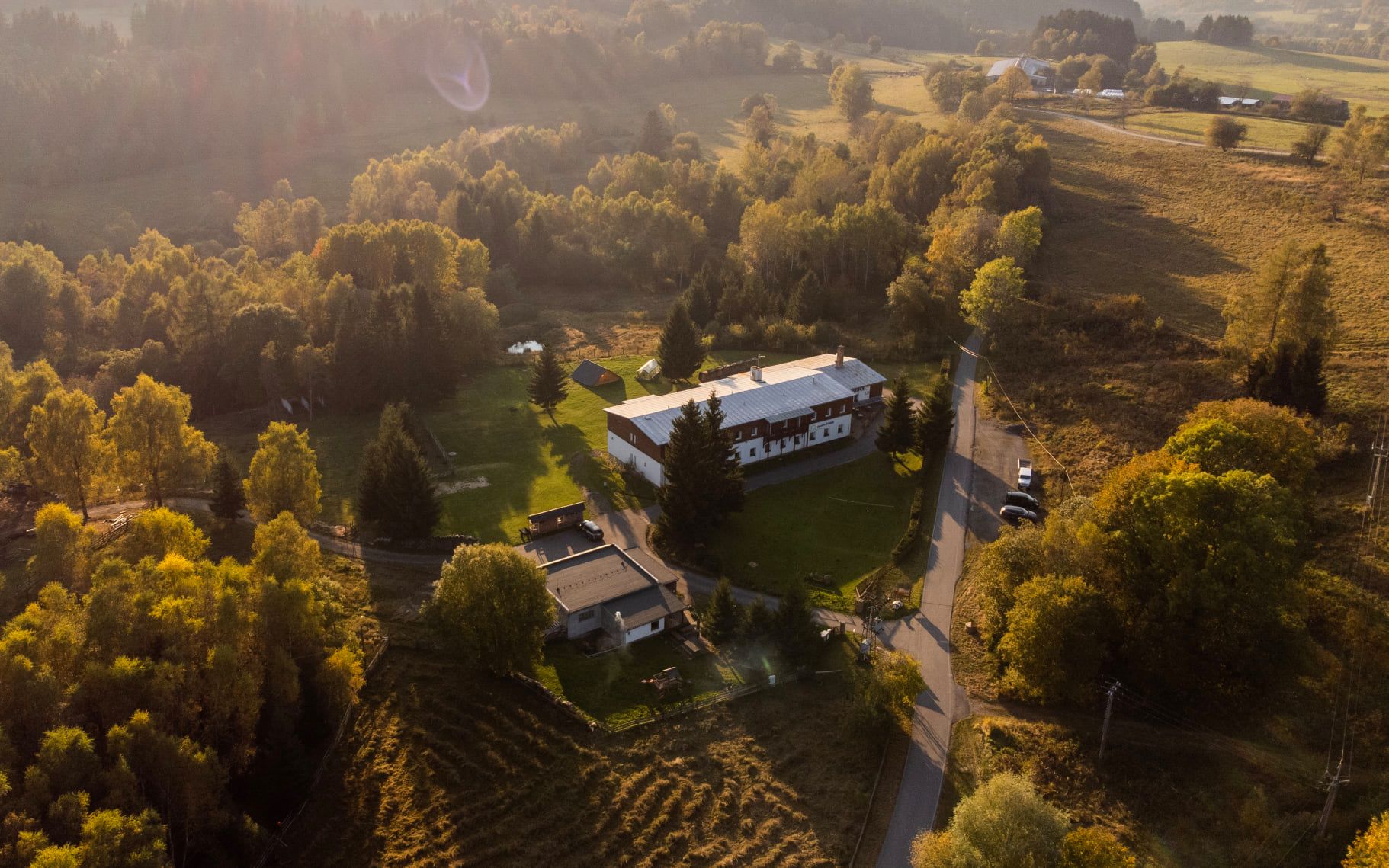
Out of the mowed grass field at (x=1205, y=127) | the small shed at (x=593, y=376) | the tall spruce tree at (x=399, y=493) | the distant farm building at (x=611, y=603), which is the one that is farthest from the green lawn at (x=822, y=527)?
the mowed grass field at (x=1205, y=127)

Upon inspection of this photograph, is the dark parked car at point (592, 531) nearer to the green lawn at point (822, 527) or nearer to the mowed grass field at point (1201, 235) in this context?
the green lawn at point (822, 527)

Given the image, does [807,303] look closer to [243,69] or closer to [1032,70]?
[1032,70]

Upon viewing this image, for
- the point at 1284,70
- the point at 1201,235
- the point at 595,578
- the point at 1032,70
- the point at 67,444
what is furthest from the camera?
the point at 1032,70

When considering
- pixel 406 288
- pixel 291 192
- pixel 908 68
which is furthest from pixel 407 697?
pixel 908 68

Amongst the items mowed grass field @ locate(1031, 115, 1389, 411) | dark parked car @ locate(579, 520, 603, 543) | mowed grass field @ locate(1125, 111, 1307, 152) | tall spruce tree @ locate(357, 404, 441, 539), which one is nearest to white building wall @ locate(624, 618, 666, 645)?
dark parked car @ locate(579, 520, 603, 543)

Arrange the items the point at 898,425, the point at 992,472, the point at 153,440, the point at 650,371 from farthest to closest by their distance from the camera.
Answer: the point at 650,371, the point at 898,425, the point at 992,472, the point at 153,440

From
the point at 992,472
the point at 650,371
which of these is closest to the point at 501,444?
the point at 650,371
